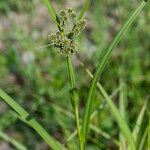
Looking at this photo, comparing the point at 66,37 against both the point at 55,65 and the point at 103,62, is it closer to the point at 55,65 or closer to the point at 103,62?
the point at 103,62

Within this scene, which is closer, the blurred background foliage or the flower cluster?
the flower cluster

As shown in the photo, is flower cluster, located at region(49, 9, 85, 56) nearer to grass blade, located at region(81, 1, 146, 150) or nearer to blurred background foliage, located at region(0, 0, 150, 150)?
grass blade, located at region(81, 1, 146, 150)

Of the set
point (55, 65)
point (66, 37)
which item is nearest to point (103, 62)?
point (66, 37)

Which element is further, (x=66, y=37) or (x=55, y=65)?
(x=55, y=65)

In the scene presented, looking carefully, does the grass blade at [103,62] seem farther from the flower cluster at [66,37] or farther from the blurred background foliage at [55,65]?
the blurred background foliage at [55,65]

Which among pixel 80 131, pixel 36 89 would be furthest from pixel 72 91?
pixel 36 89

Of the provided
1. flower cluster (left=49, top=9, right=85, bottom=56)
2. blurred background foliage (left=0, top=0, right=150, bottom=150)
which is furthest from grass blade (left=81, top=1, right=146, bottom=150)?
blurred background foliage (left=0, top=0, right=150, bottom=150)

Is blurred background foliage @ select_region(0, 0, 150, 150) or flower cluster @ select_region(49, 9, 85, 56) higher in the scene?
blurred background foliage @ select_region(0, 0, 150, 150)

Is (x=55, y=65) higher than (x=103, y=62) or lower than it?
higher

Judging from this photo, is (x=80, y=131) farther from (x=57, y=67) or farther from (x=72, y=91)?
(x=57, y=67)
